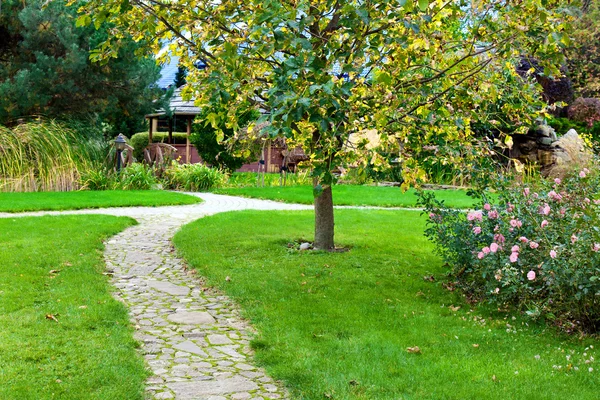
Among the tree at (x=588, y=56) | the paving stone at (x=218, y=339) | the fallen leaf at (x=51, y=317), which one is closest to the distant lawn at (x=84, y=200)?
the fallen leaf at (x=51, y=317)

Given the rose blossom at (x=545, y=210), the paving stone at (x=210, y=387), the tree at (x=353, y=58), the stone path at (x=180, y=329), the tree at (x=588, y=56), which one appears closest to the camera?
the paving stone at (x=210, y=387)

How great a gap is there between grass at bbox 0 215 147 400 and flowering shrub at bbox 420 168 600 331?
3090mm

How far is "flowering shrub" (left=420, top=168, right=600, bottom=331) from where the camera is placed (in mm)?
4852

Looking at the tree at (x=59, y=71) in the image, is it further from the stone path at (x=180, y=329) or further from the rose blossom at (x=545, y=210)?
the rose blossom at (x=545, y=210)

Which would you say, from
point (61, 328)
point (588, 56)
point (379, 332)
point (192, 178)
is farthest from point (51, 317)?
point (588, 56)

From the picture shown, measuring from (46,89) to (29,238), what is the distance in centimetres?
867

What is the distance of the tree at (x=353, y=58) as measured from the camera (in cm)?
437

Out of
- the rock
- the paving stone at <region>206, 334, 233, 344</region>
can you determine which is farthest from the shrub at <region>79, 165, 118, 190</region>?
the paving stone at <region>206, 334, 233, 344</region>

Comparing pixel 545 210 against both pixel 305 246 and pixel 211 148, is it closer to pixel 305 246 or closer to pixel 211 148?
pixel 305 246

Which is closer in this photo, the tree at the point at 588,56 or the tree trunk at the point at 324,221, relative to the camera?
the tree trunk at the point at 324,221

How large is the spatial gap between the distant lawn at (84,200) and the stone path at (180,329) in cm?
356

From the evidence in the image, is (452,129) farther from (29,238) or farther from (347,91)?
(29,238)

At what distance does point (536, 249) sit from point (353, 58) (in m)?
2.32

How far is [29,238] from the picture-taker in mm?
8789
